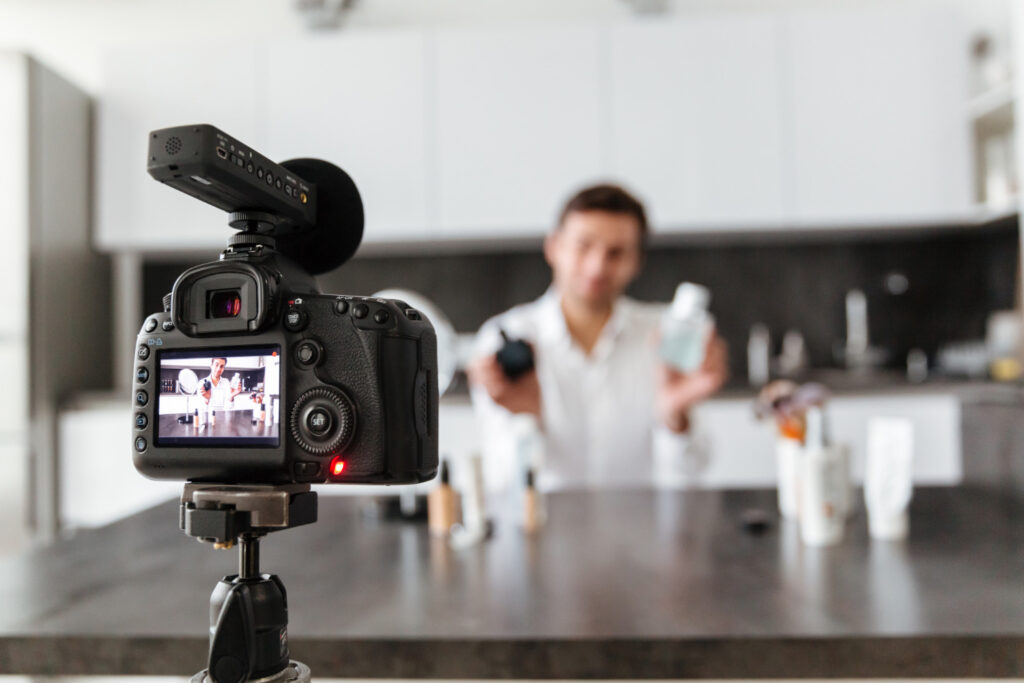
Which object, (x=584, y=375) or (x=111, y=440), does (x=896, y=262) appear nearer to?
(x=584, y=375)

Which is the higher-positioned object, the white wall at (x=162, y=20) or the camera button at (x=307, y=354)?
the white wall at (x=162, y=20)

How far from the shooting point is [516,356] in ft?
4.75

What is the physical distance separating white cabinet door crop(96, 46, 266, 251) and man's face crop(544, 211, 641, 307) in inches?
63.8

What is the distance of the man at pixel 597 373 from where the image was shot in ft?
5.68

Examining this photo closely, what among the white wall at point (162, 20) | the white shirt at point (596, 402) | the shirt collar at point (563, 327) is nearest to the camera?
the white shirt at point (596, 402)

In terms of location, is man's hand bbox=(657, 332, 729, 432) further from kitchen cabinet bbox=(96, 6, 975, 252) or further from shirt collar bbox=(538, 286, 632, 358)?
kitchen cabinet bbox=(96, 6, 975, 252)

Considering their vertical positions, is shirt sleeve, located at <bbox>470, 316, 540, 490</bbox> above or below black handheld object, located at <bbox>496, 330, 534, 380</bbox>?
below

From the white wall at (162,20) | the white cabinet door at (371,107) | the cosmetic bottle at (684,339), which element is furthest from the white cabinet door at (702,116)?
the cosmetic bottle at (684,339)

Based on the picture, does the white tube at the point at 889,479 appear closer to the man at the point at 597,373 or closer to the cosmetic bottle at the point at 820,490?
the cosmetic bottle at the point at 820,490

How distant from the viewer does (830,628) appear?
2.18 feet

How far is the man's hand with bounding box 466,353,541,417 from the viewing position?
1.49 meters

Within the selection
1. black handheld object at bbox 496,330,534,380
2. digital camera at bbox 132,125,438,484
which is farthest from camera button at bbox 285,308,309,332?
black handheld object at bbox 496,330,534,380

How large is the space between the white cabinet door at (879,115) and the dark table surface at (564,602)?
1.92 metres

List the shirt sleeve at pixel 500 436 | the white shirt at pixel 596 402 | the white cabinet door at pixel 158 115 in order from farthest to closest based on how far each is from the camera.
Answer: the white cabinet door at pixel 158 115
the white shirt at pixel 596 402
the shirt sleeve at pixel 500 436
